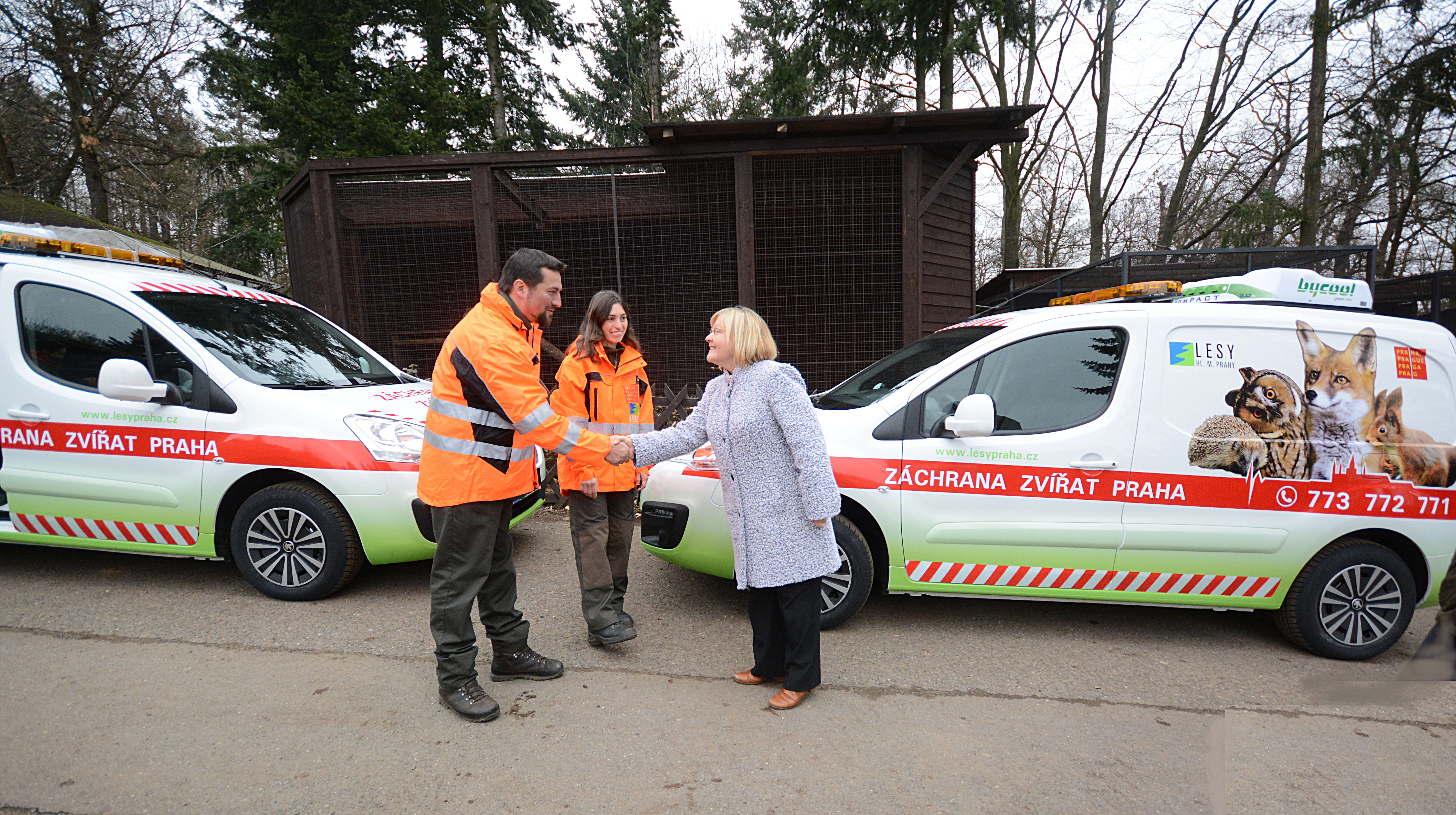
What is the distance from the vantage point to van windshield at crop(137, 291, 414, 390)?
4090 mm

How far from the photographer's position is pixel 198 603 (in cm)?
394

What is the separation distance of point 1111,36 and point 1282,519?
1839 centimetres

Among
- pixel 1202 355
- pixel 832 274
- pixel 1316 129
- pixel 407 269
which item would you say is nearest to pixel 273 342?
pixel 407 269

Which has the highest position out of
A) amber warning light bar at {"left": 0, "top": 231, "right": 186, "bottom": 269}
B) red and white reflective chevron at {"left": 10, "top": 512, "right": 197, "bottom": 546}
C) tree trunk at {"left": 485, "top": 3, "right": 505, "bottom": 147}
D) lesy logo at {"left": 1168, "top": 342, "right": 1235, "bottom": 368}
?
tree trunk at {"left": 485, "top": 3, "right": 505, "bottom": 147}

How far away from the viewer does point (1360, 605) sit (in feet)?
11.4

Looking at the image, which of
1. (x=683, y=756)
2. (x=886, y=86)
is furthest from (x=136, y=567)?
(x=886, y=86)

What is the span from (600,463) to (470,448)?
2.36 ft

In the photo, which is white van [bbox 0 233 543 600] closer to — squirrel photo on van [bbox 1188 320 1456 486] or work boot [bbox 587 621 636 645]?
work boot [bbox 587 621 636 645]

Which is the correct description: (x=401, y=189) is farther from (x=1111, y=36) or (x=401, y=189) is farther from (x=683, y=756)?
(x=1111, y=36)

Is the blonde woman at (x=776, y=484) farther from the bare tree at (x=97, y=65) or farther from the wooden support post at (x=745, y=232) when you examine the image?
the bare tree at (x=97, y=65)

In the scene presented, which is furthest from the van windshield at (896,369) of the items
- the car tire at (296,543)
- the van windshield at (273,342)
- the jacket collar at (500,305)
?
the van windshield at (273,342)

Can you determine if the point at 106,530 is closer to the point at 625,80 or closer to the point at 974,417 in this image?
the point at 974,417

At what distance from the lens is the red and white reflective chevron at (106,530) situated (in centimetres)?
393

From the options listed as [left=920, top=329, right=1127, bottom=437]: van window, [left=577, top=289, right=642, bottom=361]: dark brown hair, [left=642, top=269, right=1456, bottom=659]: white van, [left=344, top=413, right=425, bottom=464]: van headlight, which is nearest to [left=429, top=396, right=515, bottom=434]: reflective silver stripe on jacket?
[left=577, top=289, right=642, bottom=361]: dark brown hair
